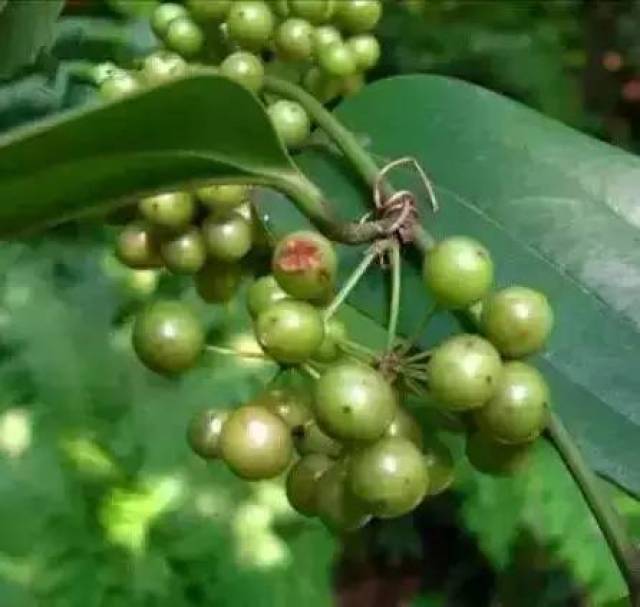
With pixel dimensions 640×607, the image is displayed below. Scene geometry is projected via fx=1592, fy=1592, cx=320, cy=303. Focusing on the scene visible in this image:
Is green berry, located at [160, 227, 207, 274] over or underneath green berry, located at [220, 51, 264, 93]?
underneath

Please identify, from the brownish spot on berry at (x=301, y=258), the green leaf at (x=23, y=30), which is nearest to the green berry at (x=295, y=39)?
the green leaf at (x=23, y=30)

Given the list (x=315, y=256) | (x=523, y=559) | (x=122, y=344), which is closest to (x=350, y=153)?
(x=315, y=256)

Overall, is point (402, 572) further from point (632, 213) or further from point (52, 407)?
point (632, 213)

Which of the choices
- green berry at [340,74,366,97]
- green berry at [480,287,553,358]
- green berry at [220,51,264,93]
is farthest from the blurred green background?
green berry at [480,287,553,358]

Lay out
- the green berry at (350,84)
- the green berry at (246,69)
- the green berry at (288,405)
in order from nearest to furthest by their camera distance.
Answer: the green berry at (288,405) < the green berry at (246,69) < the green berry at (350,84)

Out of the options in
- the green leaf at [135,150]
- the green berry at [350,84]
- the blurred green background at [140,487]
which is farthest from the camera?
the blurred green background at [140,487]

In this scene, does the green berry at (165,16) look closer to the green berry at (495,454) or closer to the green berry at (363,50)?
the green berry at (363,50)

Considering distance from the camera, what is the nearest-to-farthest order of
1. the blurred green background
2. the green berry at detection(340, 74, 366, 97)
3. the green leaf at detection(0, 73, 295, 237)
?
the green leaf at detection(0, 73, 295, 237)
the green berry at detection(340, 74, 366, 97)
the blurred green background

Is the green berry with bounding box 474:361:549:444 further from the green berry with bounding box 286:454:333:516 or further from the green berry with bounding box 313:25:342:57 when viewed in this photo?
the green berry with bounding box 313:25:342:57
